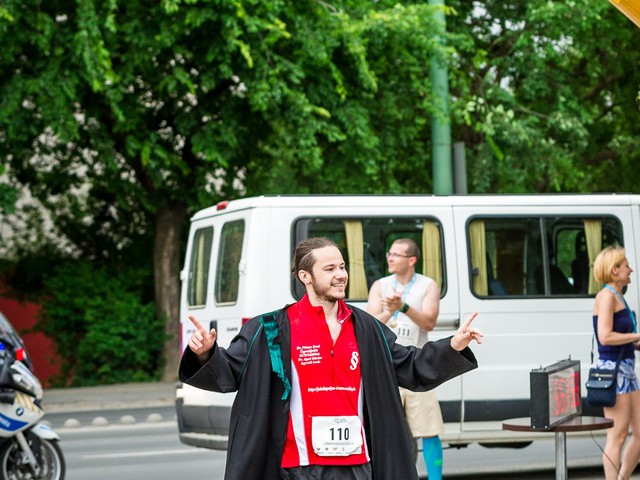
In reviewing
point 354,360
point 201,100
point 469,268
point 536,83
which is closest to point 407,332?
point 469,268

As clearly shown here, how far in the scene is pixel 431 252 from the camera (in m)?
10.6

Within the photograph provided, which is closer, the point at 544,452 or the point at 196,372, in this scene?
the point at 196,372

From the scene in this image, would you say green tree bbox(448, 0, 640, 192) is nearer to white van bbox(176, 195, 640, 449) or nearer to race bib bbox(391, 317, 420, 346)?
white van bbox(176, 195, 640, 449)

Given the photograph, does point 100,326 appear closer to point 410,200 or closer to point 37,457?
point 410,200

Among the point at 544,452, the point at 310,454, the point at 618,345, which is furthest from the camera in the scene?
the point at 544,452

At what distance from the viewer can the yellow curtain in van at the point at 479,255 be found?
10.6 meters

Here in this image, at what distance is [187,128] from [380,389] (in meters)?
15.1

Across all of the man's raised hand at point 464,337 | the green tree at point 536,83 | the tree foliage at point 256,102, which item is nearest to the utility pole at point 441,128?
Answer: the tree foliage at point 256,102

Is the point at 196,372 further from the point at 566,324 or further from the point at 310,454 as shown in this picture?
the point at 566,324

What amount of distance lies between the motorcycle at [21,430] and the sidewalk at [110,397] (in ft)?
30.7

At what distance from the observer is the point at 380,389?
5.19 meters

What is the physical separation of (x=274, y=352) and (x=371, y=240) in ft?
17.7

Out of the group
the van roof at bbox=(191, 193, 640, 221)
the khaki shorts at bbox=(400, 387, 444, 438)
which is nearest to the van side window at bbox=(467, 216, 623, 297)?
the van roof at bbox=(191, 193, 640, 221)

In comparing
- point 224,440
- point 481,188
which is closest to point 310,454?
point 224,440
